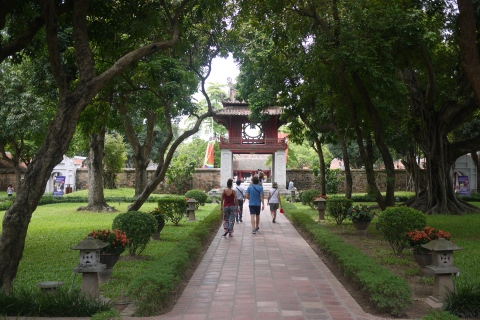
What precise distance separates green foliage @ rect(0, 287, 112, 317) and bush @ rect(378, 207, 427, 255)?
5840 millimetres

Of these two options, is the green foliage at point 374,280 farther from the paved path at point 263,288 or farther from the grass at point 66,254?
the grass at point 66,254

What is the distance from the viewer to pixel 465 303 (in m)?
5.11

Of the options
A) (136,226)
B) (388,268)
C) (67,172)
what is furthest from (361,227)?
(67,172)

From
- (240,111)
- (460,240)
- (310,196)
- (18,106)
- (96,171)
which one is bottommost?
(460,240)

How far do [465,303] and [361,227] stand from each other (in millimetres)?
7300

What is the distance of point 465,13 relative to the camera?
819cm

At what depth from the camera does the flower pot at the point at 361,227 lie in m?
12.3

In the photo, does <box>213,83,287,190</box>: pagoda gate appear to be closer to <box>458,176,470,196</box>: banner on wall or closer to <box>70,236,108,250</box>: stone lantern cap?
<box>458,176,470,196</box>: banner on wall

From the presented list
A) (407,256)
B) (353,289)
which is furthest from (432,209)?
(353,289)

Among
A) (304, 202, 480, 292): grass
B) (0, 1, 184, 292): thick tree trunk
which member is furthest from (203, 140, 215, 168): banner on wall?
(0, 1, 184, 292): thick tree trunk

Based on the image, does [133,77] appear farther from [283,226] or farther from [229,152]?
[229,152]

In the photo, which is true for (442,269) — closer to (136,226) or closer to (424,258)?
(424,258)

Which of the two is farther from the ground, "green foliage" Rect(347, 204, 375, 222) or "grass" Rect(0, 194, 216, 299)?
"green foliage" Rect(347, 204, 375, 222)

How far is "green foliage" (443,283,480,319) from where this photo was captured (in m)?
5.04
